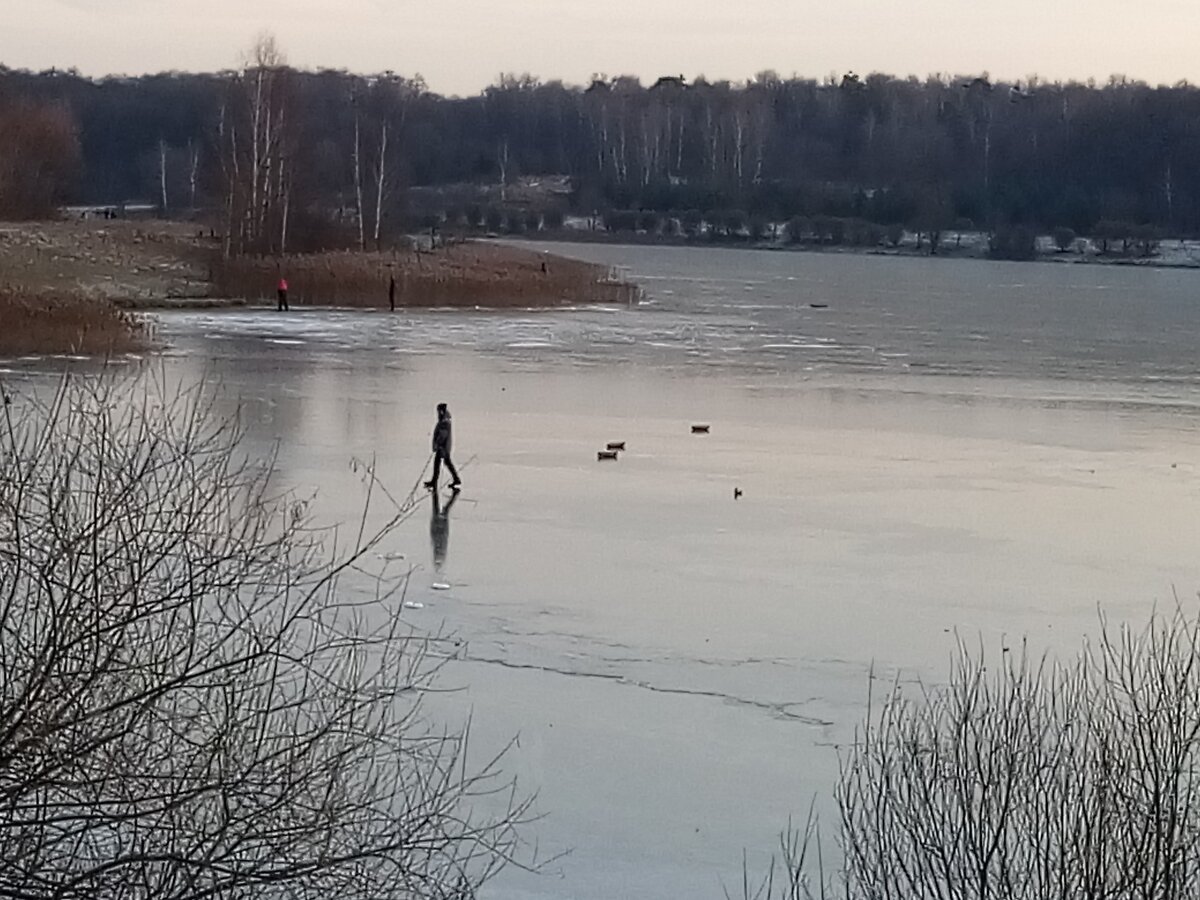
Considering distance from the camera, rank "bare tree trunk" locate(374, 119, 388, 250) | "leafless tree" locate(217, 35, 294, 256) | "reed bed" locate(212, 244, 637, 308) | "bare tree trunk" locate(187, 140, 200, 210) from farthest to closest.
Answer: "bare tree trunk" locate(187, 140, 200, 210) < "bare tree trunk" locate(374, 119, 388, 250) < "leafless tree" locate(217, 35, 294, 256) < "reed bed" locate(212, 244, 637, 308)

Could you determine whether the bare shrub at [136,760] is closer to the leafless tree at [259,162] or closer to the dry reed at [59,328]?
the dry reed at [59,328]

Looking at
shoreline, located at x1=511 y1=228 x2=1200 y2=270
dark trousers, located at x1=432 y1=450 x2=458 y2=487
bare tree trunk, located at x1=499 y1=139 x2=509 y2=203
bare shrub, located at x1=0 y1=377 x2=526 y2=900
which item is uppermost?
bare tree trunk, located at x1=499 y1=139 x2=509 y2=203

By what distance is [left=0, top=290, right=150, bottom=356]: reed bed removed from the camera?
2547cm

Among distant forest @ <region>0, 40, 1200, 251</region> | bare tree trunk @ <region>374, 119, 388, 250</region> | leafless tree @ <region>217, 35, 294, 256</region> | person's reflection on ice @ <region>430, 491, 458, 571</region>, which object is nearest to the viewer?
person's reflection on ice @ <region>430, 491, 458, 571</region>

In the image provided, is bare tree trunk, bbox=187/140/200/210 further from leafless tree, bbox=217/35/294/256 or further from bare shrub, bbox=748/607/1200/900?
bare shrub, bbox=748/607/1200/900

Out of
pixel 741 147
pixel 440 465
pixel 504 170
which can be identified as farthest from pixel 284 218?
pixel 741 147

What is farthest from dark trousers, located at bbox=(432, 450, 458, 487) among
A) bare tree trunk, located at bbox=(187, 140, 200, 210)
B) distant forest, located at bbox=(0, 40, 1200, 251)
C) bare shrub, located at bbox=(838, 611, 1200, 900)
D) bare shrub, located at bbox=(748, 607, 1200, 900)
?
Answer: bare tree trunk, located at bbox=(187, 140, 200, 210)

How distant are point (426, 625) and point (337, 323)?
26020 millimetres

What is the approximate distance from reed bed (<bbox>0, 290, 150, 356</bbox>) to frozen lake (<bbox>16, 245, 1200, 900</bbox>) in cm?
107

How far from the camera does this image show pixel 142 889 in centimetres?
472

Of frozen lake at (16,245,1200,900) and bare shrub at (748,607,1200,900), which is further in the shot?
frozen lake at (16,245,1200,900)

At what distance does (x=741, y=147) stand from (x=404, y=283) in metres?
94.2

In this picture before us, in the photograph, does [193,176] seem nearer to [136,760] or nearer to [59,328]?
[59,328]

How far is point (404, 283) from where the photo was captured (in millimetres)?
41938
